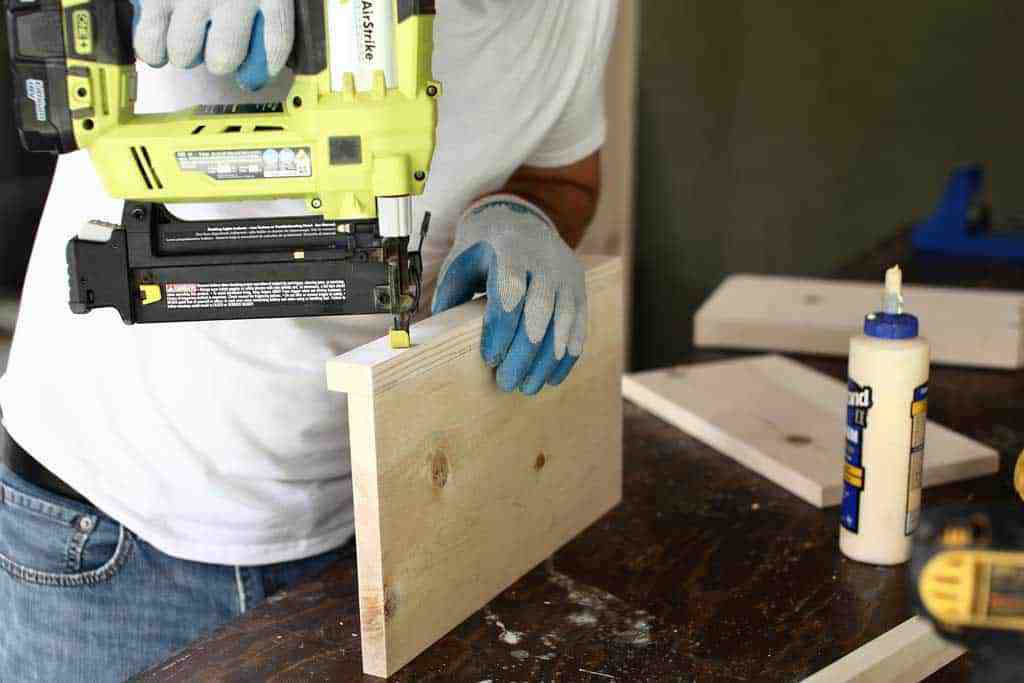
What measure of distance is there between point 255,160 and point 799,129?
3137 mm

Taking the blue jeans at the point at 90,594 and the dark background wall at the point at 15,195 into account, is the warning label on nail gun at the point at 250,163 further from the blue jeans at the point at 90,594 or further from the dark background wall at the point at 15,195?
the dark background wall at the point at 15,195

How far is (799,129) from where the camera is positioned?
12.4ft

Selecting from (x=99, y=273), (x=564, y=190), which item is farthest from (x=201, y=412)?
(x=564, y=190)

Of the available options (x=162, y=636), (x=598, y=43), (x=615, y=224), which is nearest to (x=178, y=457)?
(x=162, y=636)

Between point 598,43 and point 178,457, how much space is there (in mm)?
708

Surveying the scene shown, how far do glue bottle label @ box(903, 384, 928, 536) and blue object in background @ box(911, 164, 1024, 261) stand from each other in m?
1.61

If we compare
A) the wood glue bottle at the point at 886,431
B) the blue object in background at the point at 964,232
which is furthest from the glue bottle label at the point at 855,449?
the blue object in background at the point at 964,232

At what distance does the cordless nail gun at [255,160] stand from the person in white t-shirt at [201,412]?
16 centimetres

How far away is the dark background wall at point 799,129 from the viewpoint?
3.51 metres

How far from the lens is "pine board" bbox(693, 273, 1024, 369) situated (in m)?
1.91

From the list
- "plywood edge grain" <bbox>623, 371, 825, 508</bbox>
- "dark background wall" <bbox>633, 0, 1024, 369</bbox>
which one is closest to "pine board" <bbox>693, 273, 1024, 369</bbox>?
"plywood edge grain" <bbox>623, 371, 825, 508</bbox>

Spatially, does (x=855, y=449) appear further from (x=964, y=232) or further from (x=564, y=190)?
(x=964, y=232)

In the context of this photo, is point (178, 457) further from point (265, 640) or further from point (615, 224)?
point (615, 224)

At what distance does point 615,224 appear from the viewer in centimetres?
348
